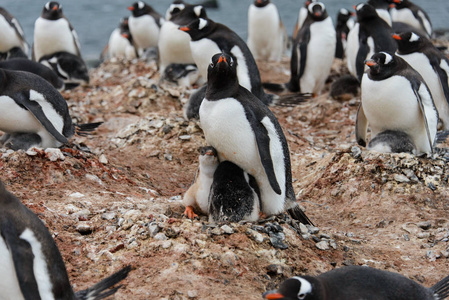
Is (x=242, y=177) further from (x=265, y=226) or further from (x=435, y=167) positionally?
(x=435, y=167)

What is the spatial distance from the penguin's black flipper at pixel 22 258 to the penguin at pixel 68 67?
291 inches

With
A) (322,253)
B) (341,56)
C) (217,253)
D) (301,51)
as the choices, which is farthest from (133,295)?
(341,56)

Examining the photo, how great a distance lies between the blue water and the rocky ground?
13700 mm

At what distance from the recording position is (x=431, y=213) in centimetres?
570

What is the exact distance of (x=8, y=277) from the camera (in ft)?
11.2

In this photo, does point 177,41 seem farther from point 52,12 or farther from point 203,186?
point 203,186

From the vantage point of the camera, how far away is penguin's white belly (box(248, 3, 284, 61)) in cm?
1299

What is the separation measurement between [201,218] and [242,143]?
2.22ft

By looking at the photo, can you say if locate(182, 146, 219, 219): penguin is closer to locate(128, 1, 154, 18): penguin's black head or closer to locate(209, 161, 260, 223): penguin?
locate(209, 161, 260, 223): penguin

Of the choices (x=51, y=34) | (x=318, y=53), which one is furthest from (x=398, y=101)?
(x=51, y=34)

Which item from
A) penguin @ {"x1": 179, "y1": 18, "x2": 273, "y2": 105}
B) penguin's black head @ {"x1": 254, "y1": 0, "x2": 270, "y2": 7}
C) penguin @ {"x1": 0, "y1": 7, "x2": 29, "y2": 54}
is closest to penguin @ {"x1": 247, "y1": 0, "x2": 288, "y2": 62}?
penguin's black head @ {"x1": 254, "y1": 0, "x2": 270, "y2": 7}

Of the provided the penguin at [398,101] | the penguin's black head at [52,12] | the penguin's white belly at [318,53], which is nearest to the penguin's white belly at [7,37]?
the penguin's black head at [52,12]

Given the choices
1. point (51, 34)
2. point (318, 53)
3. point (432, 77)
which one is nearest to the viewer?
point (432, 77)

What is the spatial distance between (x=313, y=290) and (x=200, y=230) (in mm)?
1304
